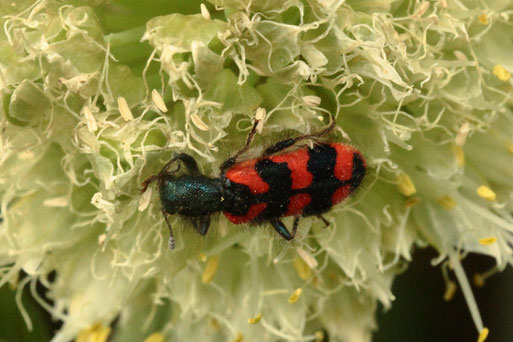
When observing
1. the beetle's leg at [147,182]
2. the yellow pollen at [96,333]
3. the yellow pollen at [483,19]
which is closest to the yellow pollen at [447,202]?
the yellow pollen at [483,19]

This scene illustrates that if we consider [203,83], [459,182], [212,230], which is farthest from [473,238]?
[203,83]

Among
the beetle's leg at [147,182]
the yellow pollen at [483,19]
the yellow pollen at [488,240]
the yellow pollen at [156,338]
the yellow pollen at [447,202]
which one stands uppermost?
the yellow pollen at [483,19]

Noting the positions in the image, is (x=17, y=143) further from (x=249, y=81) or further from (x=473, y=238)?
(x=473, y=238)

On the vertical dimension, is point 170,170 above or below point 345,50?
below

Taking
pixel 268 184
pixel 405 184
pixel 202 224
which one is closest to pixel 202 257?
pixel 202 224

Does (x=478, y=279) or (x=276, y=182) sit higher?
(x=276, y=182)

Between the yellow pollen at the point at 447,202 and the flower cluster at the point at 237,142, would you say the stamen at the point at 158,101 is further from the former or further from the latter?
the yellow pollen at the point at 447,202

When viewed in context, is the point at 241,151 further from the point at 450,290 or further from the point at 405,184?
the point at 450,290
